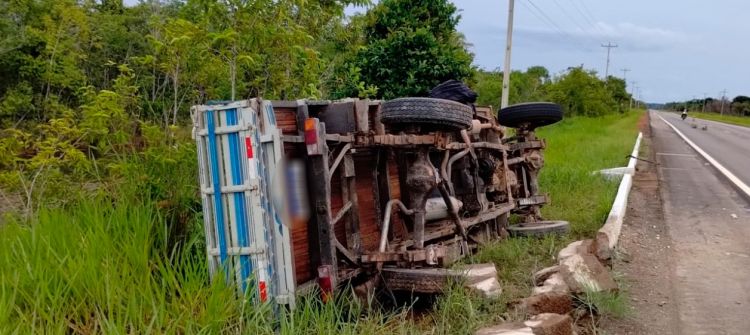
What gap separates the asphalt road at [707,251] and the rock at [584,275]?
53cm

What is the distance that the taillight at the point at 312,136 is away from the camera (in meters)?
3.36

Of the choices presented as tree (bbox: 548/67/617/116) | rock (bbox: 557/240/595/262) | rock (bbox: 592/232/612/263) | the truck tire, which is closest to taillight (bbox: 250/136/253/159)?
rock (bbox: 557/240/595/262)

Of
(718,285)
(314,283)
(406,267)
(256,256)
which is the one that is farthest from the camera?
(718,285)

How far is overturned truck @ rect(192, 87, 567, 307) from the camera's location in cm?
316

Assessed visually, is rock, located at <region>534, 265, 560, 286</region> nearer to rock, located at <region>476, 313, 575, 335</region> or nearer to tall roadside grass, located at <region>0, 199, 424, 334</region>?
rock, located at <region>476, 313, 575, 335</region>

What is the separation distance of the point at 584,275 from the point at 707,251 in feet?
8.66

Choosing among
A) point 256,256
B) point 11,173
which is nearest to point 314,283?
point 256,256

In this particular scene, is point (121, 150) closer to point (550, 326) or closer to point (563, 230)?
point (550, 326)

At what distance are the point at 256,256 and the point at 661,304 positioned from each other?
9.97 feet

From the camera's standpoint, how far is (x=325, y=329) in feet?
9.58

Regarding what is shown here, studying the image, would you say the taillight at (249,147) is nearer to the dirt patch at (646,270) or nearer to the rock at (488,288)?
the rock at (488,288)

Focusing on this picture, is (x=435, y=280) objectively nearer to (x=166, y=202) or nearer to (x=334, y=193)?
(x=334, y=193)

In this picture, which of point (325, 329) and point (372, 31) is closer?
point (325, 329)

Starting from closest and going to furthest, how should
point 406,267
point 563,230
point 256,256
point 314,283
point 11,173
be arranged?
point 256,256
point 314,283
point 406,267
point 11,173
point 563,230
